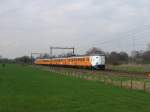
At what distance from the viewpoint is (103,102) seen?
1958cm

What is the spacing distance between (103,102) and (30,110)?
4602 mm

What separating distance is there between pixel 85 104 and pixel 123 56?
359ft

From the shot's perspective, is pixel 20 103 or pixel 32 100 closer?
pixel 20 103

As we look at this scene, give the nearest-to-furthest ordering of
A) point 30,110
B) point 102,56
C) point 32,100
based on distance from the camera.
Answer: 1. point 30,110
2. point 32,100
3. point 102,56

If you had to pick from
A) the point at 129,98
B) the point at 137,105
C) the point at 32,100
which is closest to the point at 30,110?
the point at 32,100

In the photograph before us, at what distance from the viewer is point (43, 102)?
1927 cm

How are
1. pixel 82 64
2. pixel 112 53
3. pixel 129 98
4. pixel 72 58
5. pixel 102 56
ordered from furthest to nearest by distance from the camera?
pixel 112 53 < pixel 72 58 < pixel 82 64 < pixel 102 56 < pixel 129 98

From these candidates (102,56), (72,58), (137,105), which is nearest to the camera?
(137,105)

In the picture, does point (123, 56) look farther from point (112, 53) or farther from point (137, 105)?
point (137, 105)

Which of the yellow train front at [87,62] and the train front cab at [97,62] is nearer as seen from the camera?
the train front cab at [97,62]

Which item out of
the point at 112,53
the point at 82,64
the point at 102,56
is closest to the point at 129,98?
the point at 102,56

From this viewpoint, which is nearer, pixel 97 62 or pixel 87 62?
pixel 97 62

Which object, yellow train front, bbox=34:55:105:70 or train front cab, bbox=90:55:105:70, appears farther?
yellow train front, bbox=34:55:105:70

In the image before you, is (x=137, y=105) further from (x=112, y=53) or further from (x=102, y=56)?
(x=112, y=53)
